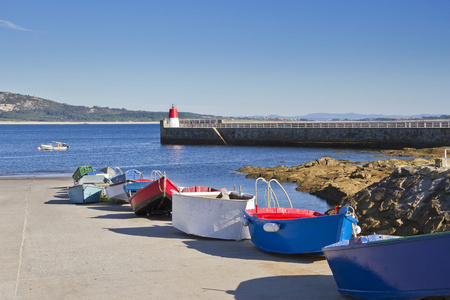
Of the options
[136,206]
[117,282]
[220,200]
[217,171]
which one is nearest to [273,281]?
[117,282]

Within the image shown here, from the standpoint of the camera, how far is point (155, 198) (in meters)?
13.1

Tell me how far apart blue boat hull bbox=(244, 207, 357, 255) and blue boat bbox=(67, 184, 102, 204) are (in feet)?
31.1

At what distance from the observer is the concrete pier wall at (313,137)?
48281 mm

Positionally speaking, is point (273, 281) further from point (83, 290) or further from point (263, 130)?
point (263, 130)

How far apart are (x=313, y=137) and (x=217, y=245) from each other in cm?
4788

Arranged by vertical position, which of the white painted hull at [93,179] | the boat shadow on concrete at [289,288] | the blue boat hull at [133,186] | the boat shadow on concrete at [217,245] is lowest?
the boat shadow on concrete at [217,245]

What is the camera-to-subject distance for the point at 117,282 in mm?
7570

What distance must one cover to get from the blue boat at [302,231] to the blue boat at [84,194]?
9.20m

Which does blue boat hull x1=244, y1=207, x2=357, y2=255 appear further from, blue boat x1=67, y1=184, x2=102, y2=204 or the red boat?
blue boat x1=67, y1=184, x2=102, y2=204

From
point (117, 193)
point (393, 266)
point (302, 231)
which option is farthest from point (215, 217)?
point (117, 193)

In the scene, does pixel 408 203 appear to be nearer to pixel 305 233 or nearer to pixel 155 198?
pixel 305 233

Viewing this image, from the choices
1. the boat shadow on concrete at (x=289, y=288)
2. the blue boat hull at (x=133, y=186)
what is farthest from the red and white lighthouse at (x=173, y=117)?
the boat shadow on concrete at (x=289, y=288)

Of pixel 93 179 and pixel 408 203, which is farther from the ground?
pixel 408 203

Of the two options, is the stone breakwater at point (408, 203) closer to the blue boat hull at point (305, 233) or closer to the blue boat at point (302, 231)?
the blue boat at point (302, 231)
